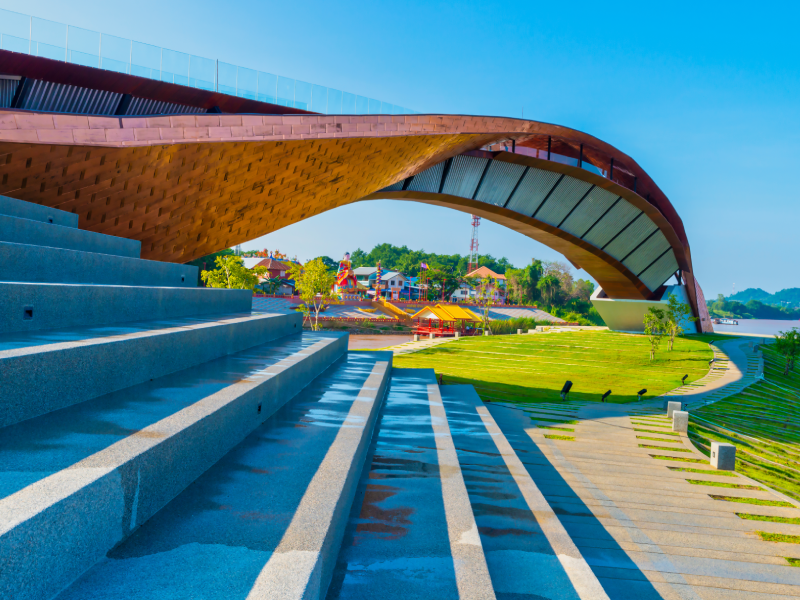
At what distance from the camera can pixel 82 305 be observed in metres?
4.06

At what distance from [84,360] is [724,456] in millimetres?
9798

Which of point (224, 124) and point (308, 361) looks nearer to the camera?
point (308, 361)

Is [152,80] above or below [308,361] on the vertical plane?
above

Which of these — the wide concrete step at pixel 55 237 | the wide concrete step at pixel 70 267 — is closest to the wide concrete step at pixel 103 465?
the wide concrete step at pixel 70 267

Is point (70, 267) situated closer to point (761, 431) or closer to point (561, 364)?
point (761, 431)

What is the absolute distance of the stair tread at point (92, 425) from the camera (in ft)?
6.52

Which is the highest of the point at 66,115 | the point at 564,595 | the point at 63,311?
the point at 66,115

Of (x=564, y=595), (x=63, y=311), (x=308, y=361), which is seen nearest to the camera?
(x=564, y=595)

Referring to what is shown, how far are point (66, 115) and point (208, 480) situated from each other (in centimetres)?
1073

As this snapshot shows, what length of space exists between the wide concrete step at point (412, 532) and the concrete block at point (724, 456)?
21.1ft

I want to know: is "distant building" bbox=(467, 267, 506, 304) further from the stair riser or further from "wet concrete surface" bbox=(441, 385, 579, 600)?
the stair riser

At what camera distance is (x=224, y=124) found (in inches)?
497

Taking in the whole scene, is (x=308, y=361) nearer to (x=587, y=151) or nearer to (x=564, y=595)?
(x=564, y=595)

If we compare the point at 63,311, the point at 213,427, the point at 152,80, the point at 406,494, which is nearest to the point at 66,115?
the point at 152,80
